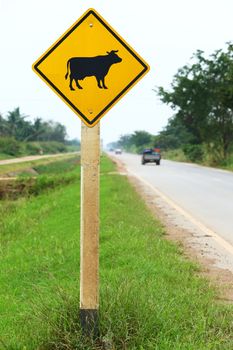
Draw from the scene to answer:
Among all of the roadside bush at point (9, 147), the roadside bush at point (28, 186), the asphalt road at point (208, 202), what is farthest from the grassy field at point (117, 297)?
the roadside bush at point (9, 147)

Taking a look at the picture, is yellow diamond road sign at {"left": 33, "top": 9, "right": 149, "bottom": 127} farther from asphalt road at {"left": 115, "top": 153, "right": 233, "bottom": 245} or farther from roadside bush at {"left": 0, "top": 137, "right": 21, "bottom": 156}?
roadside bush at {"left": 0, "top": 137, "right": 21, "bottom": 156}

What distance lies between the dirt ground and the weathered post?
1783mm

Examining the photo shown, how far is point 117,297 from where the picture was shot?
3.82 meters

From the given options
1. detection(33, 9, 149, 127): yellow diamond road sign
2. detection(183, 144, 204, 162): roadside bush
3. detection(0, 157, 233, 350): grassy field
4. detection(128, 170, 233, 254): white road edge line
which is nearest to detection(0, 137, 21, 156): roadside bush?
detection(183, 144, 204, 162): roadside bush

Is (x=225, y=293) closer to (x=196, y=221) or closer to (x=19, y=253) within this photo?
(x=19, y=253)

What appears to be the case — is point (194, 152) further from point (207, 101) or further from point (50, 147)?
point (50, 147)

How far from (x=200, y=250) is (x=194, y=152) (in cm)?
4586

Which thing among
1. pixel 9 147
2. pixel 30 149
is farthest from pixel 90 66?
pixel 30 149

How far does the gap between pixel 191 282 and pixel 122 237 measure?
2.49m

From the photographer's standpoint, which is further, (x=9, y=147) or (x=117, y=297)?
(x=9, y=147)

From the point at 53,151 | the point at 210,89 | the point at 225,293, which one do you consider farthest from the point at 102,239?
the point at 53,151

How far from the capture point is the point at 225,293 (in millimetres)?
5129

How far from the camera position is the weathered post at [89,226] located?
3473 millimetres

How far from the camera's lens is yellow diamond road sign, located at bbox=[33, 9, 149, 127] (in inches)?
136
